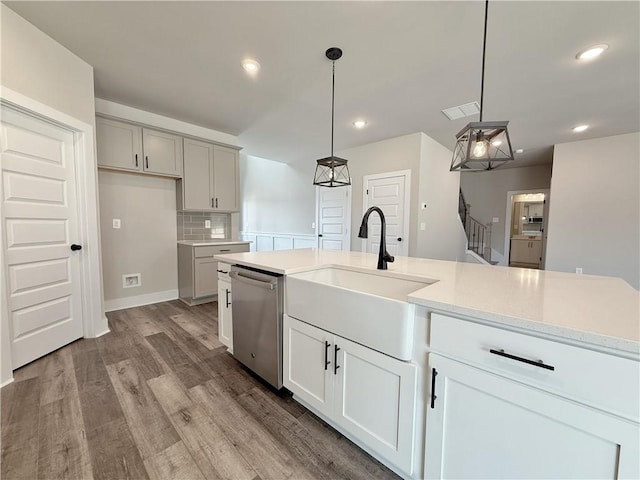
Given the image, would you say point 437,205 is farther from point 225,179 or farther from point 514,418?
point 514,418

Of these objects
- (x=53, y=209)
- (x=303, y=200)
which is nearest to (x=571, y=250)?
(x=303, y=200)

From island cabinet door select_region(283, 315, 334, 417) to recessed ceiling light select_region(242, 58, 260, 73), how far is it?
7.21ft

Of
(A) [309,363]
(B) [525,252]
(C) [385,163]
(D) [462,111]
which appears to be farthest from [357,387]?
(B) [525,252]

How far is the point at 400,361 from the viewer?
1089mm

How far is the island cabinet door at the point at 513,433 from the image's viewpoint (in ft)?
2.33

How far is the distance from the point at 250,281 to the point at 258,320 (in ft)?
0.91

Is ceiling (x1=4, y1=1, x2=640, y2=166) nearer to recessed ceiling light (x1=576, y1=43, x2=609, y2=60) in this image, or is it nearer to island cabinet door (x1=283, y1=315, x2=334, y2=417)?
recessed ceiling light (x1=576, y1=43, x2=609, y2=60)

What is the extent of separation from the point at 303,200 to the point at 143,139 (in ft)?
10.1

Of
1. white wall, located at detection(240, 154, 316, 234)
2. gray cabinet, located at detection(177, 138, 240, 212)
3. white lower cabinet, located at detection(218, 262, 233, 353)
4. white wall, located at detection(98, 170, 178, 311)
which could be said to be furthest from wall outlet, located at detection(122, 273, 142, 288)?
white wall, located at detection(240, 154, 316, 234)

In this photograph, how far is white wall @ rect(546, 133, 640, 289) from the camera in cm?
385

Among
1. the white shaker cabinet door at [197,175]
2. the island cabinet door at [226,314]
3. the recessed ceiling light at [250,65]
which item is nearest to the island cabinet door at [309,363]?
the island cabinet door at [226,314]

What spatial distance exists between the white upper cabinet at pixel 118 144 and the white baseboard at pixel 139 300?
1704 millimetres

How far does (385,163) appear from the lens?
4.30m

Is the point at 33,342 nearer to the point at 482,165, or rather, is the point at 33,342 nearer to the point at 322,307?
the point at 322,307
